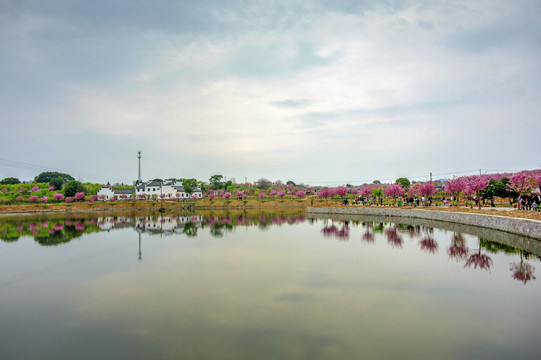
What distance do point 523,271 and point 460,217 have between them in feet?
74.4

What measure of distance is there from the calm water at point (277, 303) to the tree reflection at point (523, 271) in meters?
0.04

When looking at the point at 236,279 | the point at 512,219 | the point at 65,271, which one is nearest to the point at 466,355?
the point at 236,279

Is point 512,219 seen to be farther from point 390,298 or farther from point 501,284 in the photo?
point 390,298

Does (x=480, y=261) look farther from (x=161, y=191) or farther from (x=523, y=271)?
(x=161, y=191)

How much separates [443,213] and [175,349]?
39.9 m

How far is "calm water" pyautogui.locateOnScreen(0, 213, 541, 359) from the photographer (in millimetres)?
9109

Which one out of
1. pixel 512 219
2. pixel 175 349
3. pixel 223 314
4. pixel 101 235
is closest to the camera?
pixel 175 349

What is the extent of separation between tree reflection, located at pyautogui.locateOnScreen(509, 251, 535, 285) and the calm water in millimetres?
43

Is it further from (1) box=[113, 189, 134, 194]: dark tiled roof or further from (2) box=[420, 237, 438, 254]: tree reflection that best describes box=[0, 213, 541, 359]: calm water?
(1) box=[113, 189, 134, 194]: dark tiled roof

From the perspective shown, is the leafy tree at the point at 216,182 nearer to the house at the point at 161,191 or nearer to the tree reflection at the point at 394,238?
the house at the point at 161,191

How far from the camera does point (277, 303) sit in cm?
1255

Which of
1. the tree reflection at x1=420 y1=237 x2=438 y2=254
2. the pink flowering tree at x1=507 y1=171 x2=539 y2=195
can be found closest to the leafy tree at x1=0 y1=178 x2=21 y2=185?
the tree reflection at x1=420 y1=237 x2=438 y2=254

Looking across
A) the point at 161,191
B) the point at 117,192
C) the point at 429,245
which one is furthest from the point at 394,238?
the point at 117,192

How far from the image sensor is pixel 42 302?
13.3 metres
